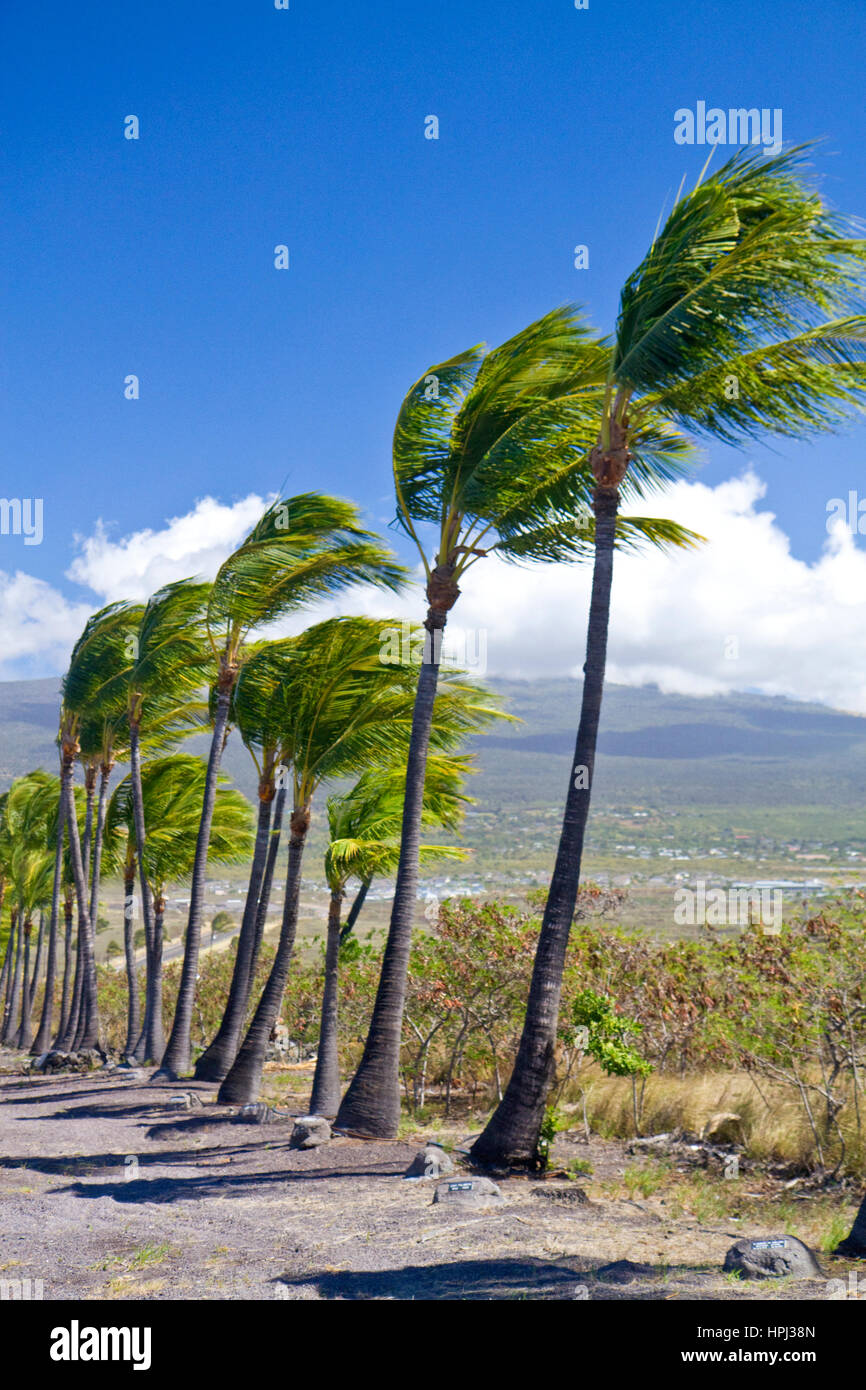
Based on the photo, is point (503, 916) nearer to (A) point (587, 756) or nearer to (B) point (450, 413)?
(A) point (587, 756)

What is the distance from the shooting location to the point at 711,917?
1514 cm

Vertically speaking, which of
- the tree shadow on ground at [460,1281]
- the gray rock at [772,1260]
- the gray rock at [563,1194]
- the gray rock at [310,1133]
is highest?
the gray rock at [772,1260]

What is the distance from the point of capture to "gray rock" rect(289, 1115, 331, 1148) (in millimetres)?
11031

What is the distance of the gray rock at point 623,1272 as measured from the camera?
5906 mm

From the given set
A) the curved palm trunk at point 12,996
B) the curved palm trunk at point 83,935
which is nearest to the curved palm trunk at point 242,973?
the curved palm trunk at point 83,935

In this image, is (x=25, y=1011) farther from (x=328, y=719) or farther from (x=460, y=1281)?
(x=460, y=1281)

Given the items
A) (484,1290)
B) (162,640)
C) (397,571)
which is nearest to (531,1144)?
(484,1290)

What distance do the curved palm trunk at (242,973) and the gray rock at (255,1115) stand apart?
3.17 metres

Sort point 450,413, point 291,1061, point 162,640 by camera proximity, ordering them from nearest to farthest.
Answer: point 450,413 → point 162,640 → point 291,1061

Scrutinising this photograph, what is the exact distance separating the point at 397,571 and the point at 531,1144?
8273mm

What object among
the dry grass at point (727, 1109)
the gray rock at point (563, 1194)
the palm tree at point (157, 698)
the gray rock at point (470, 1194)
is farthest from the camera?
the palm tree at point (157, 698)

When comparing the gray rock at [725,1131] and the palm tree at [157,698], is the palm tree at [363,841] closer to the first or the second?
the gray rock at [725,1131]

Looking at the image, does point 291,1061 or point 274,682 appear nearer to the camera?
point 274,682
